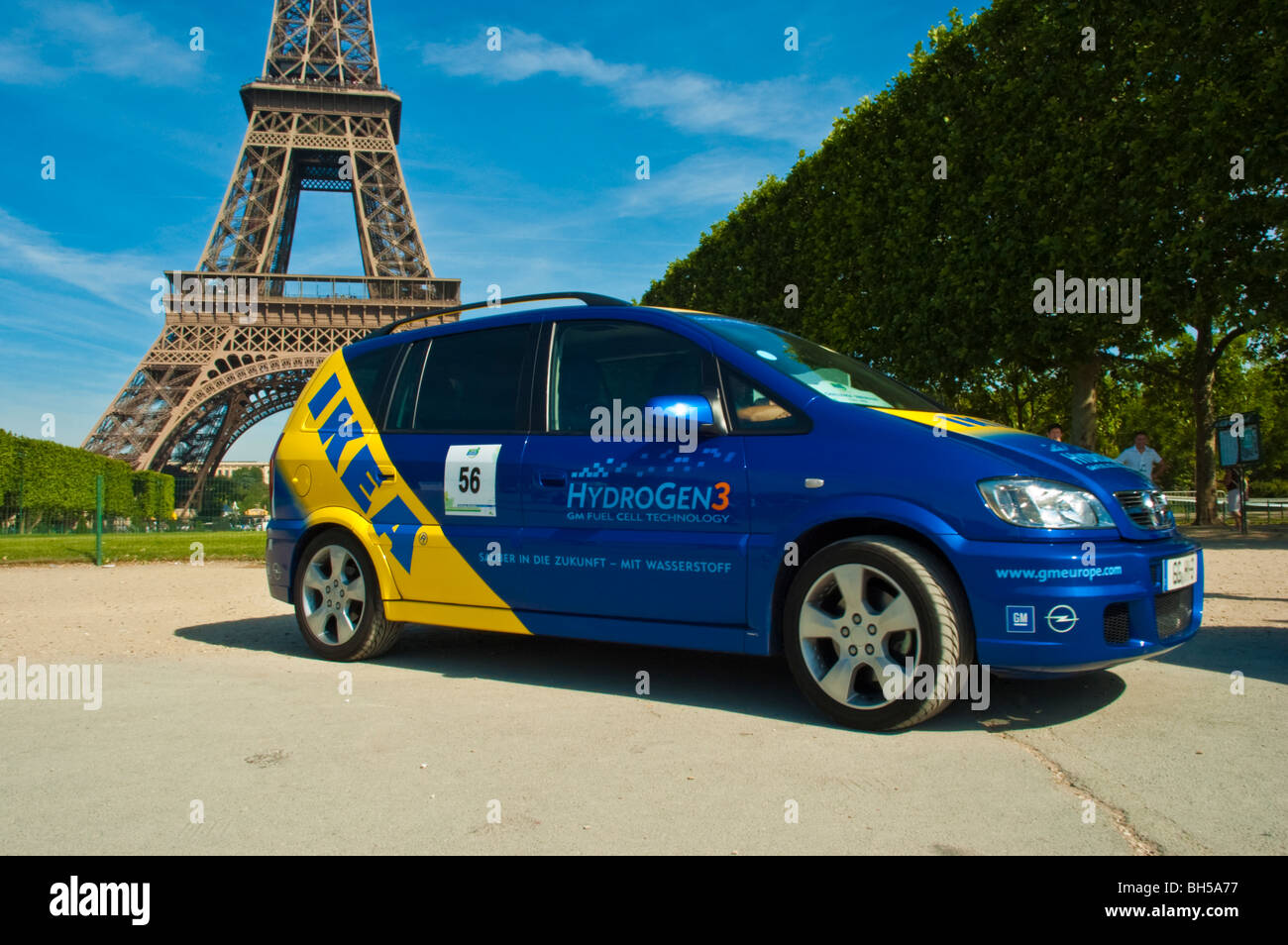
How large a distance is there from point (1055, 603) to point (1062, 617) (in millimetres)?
57

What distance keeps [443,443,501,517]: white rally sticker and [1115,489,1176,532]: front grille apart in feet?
9.15

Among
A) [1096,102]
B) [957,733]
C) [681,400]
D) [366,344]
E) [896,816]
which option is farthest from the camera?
[1096,102]

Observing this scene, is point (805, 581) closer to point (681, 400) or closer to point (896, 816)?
point (681, 400)

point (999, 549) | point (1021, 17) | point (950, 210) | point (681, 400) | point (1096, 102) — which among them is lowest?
point (999, 549)

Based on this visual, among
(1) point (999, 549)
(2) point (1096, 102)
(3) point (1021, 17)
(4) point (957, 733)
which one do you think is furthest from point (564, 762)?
(3) point (1021, 17)

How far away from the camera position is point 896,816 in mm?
2801

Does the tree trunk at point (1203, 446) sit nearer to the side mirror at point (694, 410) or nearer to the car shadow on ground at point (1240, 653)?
the car shadow on ground at point (1240, 653)

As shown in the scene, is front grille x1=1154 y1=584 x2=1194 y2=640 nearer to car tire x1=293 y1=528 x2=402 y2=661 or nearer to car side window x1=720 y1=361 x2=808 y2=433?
car side window x1=720 y1=361 x2=808 y2=433

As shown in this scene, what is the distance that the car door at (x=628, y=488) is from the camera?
411 centimetres

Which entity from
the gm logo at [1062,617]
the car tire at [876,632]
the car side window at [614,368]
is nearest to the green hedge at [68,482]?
the car side window at [614,368]

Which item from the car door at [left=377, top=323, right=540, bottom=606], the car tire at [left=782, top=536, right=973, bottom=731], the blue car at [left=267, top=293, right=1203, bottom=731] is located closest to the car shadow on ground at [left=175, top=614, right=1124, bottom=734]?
the car tire at [left=782, top=536, right=973, bottom=731]

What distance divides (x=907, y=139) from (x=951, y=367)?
14.0 ft

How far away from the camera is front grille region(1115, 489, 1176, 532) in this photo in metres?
3.83
